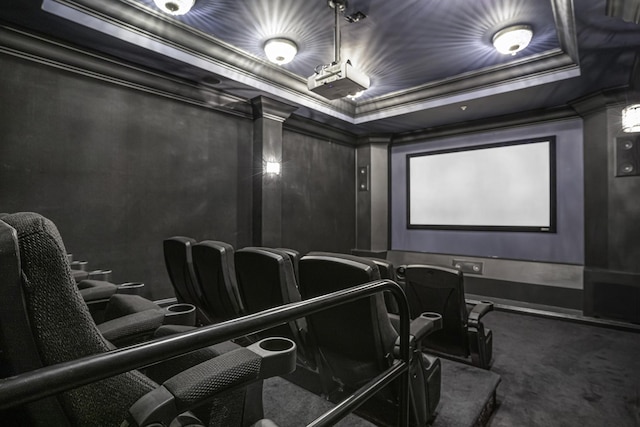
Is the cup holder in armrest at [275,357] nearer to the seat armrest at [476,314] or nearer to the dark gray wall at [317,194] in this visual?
the seat armrest at [476,314]

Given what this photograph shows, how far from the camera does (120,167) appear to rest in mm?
3279

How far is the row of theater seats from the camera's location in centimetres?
137

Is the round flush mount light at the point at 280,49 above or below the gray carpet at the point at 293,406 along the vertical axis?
above

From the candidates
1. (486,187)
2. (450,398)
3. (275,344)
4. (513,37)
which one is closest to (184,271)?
(275,344)

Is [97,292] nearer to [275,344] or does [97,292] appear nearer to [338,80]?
[275,344]

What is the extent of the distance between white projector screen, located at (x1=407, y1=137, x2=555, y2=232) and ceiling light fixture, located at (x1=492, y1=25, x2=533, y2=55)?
209cm

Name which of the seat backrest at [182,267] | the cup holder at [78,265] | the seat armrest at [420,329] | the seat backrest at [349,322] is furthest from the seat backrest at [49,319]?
the cup holder at [78,265]

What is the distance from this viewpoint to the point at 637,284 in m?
3.67

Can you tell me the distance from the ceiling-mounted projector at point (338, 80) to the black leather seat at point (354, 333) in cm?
210

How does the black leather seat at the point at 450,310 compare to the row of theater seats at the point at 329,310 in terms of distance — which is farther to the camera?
the black leather seat at the point at 450,310

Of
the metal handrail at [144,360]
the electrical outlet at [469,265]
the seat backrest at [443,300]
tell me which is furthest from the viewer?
the electrical outlet at [469,265]

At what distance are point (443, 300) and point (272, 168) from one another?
9.60 ft

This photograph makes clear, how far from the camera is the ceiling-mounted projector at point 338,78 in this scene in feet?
9.78

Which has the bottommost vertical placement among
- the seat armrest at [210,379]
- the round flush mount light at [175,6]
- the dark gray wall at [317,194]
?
the seat armrest at [210,379]
